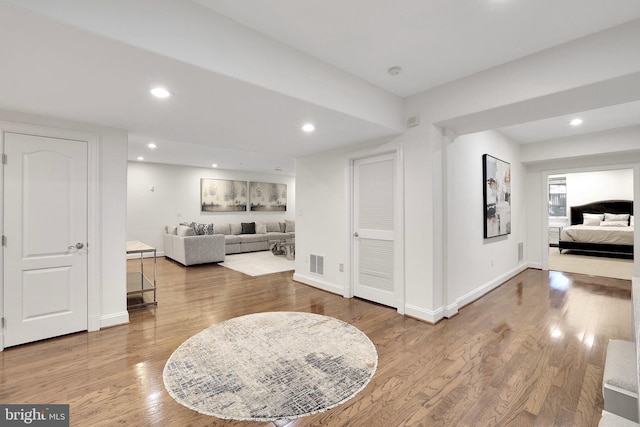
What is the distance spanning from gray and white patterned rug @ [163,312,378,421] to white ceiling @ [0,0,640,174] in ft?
6.99

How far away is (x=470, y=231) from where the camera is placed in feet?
12.8

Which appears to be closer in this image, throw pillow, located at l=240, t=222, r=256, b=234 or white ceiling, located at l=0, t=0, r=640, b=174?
white ceiling, located at l=0, t=0, r=640, b=174

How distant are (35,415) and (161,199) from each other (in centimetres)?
683

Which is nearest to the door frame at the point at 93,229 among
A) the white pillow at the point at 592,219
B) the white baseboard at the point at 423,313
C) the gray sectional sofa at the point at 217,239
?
the gray sectional sofa at the point at 217,239

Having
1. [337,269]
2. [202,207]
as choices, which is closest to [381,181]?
[337,269]

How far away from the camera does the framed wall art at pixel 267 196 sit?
31.5ft

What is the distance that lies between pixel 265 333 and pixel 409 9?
2.93 meters

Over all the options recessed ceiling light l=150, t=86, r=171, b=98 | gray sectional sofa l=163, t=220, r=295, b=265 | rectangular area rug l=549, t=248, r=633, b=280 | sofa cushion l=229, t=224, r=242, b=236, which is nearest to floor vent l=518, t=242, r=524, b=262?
rectangular area rug l=549, t=248, r=633, b=280

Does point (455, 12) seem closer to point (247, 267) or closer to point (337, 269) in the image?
point (337, 269)

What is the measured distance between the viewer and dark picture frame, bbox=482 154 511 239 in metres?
4.25

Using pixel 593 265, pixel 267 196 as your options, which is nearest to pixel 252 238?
pixel 267 196

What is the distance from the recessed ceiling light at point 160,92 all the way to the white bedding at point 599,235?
9.49 meters

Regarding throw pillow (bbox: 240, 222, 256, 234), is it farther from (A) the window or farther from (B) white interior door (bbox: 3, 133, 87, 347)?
(A) the window

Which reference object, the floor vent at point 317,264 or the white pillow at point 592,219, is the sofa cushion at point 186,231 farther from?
the white pillow at point 592,219
